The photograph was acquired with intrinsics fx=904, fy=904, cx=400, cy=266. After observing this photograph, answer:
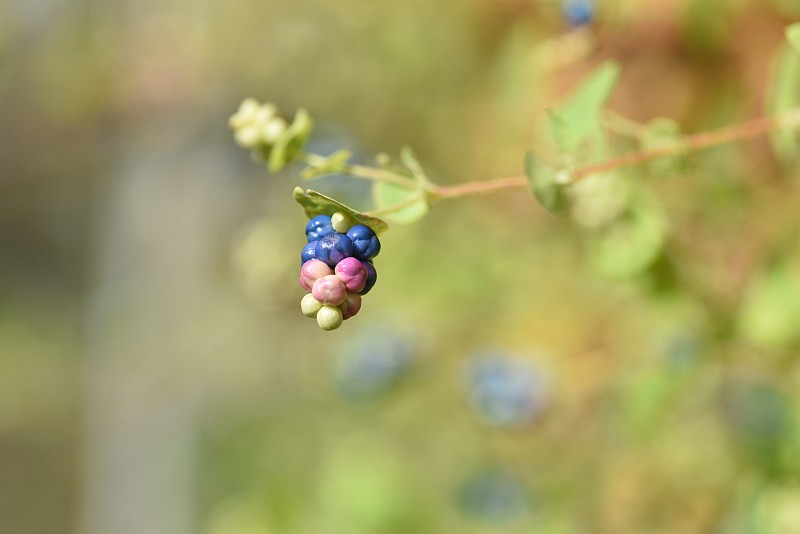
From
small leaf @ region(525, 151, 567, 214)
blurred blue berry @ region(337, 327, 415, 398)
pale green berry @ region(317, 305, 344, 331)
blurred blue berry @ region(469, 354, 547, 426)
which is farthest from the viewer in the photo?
blurred blue berry @ region(337, 327, 415, 398)

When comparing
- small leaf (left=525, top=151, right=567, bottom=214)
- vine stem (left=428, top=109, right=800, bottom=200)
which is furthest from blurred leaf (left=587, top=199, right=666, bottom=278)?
small leaf (left=525, top=151, right=567, bottom=214)

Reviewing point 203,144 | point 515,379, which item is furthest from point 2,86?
point 515,379

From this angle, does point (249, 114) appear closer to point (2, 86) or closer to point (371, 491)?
point (371, 491)

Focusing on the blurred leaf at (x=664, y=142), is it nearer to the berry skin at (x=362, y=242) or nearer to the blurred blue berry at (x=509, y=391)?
the berry skin at (x=362, y=242)

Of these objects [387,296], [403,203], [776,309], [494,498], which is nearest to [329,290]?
[403,203]

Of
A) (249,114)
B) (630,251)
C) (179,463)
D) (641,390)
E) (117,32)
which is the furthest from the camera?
(179,463)

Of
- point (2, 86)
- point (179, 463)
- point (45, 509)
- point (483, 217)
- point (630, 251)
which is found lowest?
point (45, 509)

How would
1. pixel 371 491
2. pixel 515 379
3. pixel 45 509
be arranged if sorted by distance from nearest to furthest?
pixel 515 379 → pixel 371 491 → pixel 45 509

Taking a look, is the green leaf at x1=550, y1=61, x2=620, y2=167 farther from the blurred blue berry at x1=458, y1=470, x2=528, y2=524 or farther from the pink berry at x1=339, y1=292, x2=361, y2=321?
the blurred blue berry at x1=458, y1=470, x2=528, y2=524
